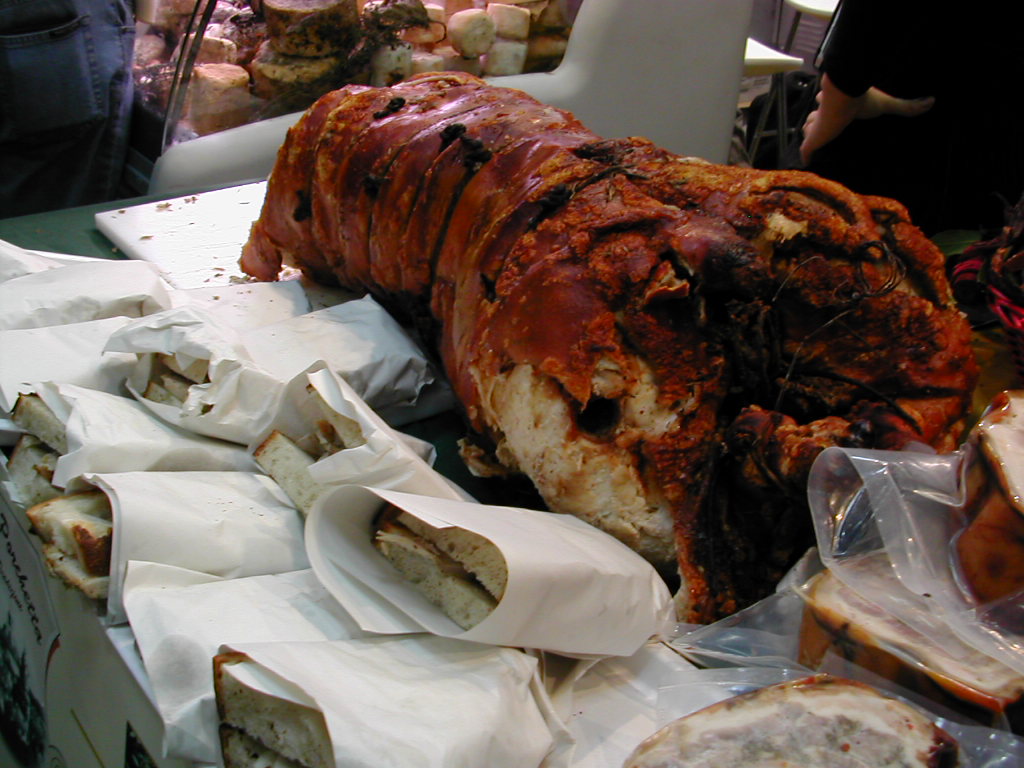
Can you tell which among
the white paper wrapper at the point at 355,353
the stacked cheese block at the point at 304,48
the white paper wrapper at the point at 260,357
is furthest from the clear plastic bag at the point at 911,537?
the stacked cheese block at the point at 304,48

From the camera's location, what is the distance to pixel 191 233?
2342 millimetres

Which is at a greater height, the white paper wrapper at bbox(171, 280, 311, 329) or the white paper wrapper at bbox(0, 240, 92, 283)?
the white paper wrapper at bbox(0, 240, 92, 283)

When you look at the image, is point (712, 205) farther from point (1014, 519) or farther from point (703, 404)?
point (1014, 519)

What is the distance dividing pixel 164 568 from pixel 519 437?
0.49 metres

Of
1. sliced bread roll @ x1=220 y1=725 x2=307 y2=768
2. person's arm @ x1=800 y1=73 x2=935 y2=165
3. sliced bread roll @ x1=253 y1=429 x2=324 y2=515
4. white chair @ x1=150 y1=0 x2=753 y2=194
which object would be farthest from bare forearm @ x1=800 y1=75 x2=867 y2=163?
sliced bread roll @ x1=220 y1=725 x2=307 y2=768

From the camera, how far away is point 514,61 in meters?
2.97

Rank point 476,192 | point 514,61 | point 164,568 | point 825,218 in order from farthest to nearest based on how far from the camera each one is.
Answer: point 514,61 < point 476,192 < point 825,218 < point 164,568

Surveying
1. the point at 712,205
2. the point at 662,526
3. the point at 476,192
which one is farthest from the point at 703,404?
the point at 476,192

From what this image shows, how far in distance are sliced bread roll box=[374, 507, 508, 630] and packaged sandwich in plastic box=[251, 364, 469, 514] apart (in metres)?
0.12

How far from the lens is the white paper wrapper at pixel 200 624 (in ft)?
3.11

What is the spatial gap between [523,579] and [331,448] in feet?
1.58

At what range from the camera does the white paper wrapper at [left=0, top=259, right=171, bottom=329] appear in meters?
1.71

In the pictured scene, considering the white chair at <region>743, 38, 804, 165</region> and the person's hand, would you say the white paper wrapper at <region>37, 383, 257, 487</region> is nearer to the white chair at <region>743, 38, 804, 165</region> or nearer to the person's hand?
the person's hand

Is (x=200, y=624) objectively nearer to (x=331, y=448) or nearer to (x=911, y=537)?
(x=331, y=448)
